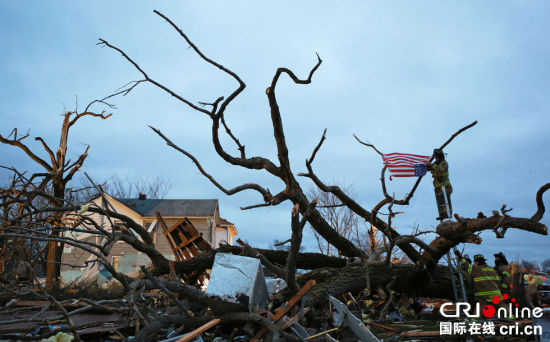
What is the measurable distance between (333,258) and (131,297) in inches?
173

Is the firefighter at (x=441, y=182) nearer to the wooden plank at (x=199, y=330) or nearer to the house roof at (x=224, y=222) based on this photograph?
the wooden plank at (x=199, y=330)

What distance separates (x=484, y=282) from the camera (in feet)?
21.6

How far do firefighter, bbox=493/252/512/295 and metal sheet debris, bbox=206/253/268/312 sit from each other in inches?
212

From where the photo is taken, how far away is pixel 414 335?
455 centimetres

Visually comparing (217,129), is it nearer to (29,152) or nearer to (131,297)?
(131,297)

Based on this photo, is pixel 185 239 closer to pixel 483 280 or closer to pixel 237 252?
pixel 237 252

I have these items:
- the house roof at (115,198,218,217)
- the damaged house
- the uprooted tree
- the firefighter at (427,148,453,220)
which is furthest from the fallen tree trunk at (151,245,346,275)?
the house roof at (115,198,218,217)

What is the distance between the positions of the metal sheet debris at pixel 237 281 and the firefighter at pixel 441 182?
14.6 ft

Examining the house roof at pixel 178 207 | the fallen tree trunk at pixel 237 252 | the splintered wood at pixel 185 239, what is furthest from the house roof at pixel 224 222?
the fallen tree trunk at pixel 237 252

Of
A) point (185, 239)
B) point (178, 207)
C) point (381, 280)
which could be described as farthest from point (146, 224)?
point (381, 280)

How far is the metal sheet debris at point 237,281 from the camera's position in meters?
3.91

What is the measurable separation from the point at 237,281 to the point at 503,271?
611 centimetres

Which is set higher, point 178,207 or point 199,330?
point 178,207

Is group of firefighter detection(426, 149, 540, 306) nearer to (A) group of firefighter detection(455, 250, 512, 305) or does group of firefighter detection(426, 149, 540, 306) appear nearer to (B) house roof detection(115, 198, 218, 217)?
(A) group of firefighter detection(455, 250, 512, 305)
